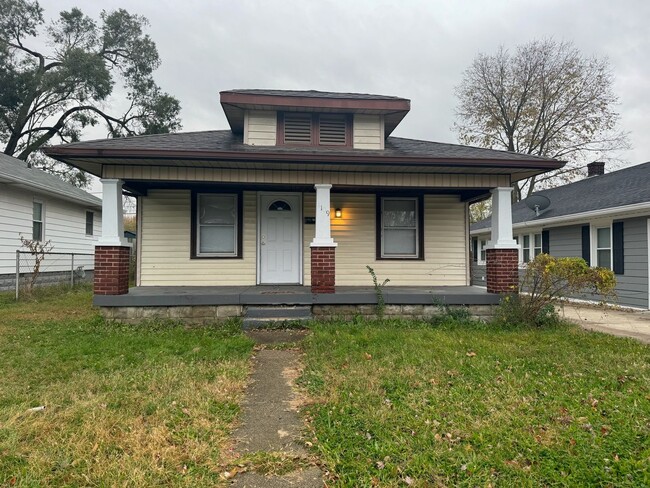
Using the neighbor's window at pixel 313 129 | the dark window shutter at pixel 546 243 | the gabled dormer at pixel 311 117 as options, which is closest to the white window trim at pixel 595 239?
the dark window shutter at pixel 546 243

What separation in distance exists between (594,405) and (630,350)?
2.52 metres

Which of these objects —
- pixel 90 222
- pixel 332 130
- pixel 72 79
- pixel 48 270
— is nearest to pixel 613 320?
pixel 332 130

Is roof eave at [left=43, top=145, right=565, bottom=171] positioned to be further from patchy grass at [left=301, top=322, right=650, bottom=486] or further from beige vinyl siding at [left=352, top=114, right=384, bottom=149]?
patchy grass at [left=301, top=322, right=650, bottom=486]

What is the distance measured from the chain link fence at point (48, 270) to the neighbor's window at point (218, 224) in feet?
15.6

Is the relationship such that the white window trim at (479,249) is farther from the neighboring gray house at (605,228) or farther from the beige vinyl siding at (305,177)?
the beige vinyl siding at (305,177)

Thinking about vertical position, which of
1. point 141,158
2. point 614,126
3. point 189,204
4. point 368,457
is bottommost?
point 368,457

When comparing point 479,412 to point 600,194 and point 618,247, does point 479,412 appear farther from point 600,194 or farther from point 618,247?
point 600,194

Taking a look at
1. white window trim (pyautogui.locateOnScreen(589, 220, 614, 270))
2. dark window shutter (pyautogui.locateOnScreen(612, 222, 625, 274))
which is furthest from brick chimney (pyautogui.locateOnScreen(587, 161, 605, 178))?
dark window shutter (pyautogui.locateOnScreen(612, 222, 625, 274))

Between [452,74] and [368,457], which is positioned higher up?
[452,74]

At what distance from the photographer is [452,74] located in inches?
895

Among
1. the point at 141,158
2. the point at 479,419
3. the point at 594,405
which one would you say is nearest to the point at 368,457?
the point at 479,419

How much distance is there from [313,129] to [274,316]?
13.6 feet

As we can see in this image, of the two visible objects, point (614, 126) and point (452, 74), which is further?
point (452, 74)

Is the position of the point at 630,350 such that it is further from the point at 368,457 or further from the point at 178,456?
the point at 178,456
